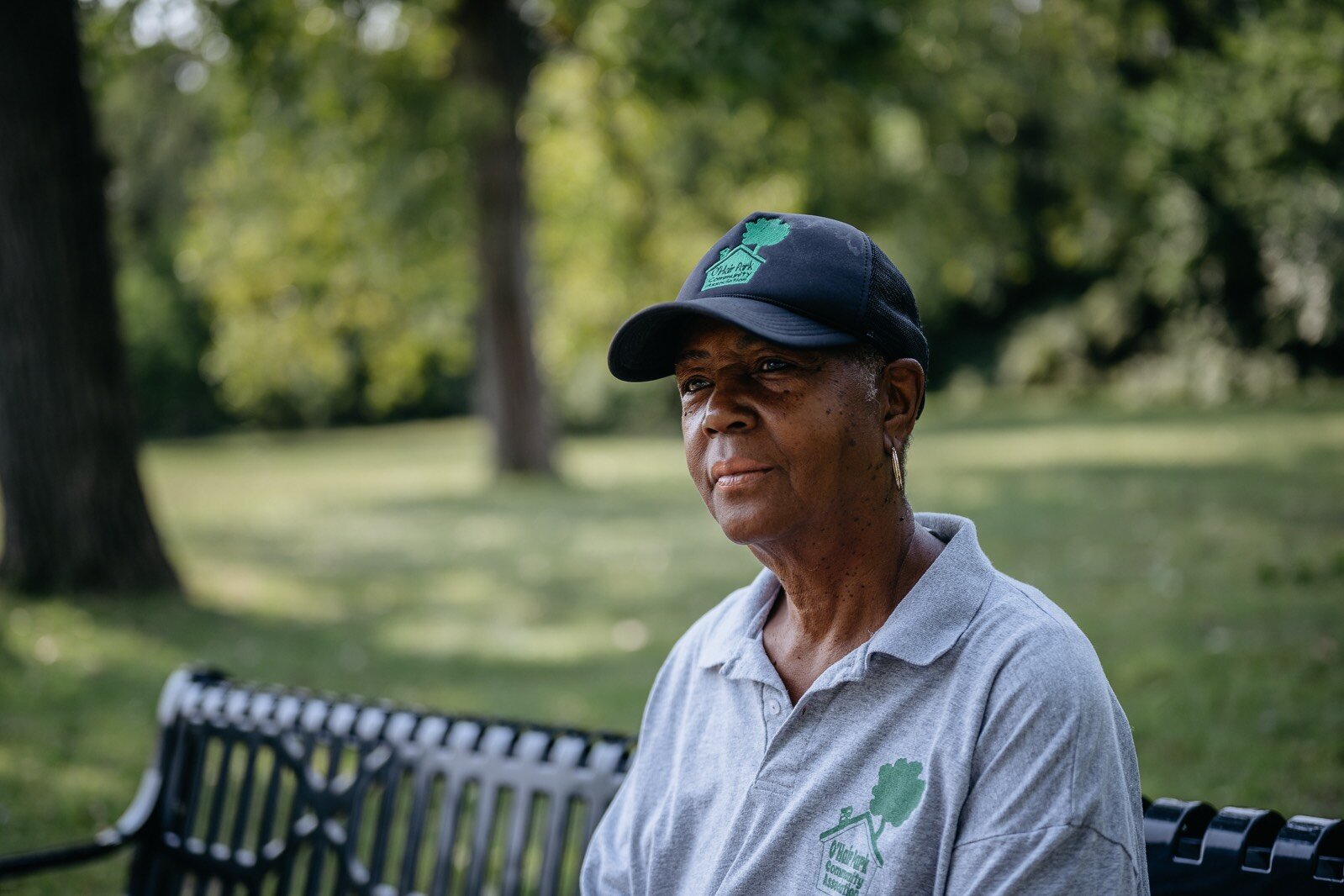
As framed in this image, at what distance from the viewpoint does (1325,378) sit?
2566 centimetres

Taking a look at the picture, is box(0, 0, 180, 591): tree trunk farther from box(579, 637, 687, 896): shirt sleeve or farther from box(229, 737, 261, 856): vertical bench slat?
box(579, 637, 687, 896): shirt sleeve

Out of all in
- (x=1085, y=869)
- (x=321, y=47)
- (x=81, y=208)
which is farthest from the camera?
(x=321, y=47)

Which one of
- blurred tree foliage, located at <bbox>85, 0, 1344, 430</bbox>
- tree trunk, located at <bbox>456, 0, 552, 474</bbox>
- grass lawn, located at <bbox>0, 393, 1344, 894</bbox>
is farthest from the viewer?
tree trunk, located at <bbox>456, 0, 552, 474</bbox>

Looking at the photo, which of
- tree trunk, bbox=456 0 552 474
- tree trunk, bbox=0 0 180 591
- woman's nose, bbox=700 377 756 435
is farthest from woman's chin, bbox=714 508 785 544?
tree trunk, bbox=456 0 552 474

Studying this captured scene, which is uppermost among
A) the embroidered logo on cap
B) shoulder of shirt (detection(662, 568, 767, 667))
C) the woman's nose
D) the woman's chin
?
the embroidered logo on cap

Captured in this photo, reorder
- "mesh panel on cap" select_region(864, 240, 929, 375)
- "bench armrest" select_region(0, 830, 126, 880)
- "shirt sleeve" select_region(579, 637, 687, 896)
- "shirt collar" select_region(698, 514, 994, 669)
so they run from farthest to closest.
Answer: "bench armrest" select_region(0, 830, 126, 880) → "shirt sleeve" select_region(579, 637, 687, 896) → "mesh panel on cap" select_region(864, 240, 929, 375) → "shirt collar" select_region(698, 514, 994, 669)

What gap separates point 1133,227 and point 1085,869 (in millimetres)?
21230

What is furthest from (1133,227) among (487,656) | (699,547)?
(487,656)

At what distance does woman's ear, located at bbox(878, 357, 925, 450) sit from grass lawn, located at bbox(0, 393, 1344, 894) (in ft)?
10.5

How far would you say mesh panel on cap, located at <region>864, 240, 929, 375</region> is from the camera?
6.35 ft

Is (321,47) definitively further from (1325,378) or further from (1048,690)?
(1325,378)

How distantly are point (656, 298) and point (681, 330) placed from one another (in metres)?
19.4

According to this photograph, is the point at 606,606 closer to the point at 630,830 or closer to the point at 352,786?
the point at 352,786

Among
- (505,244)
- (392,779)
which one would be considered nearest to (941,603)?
(392,779)
